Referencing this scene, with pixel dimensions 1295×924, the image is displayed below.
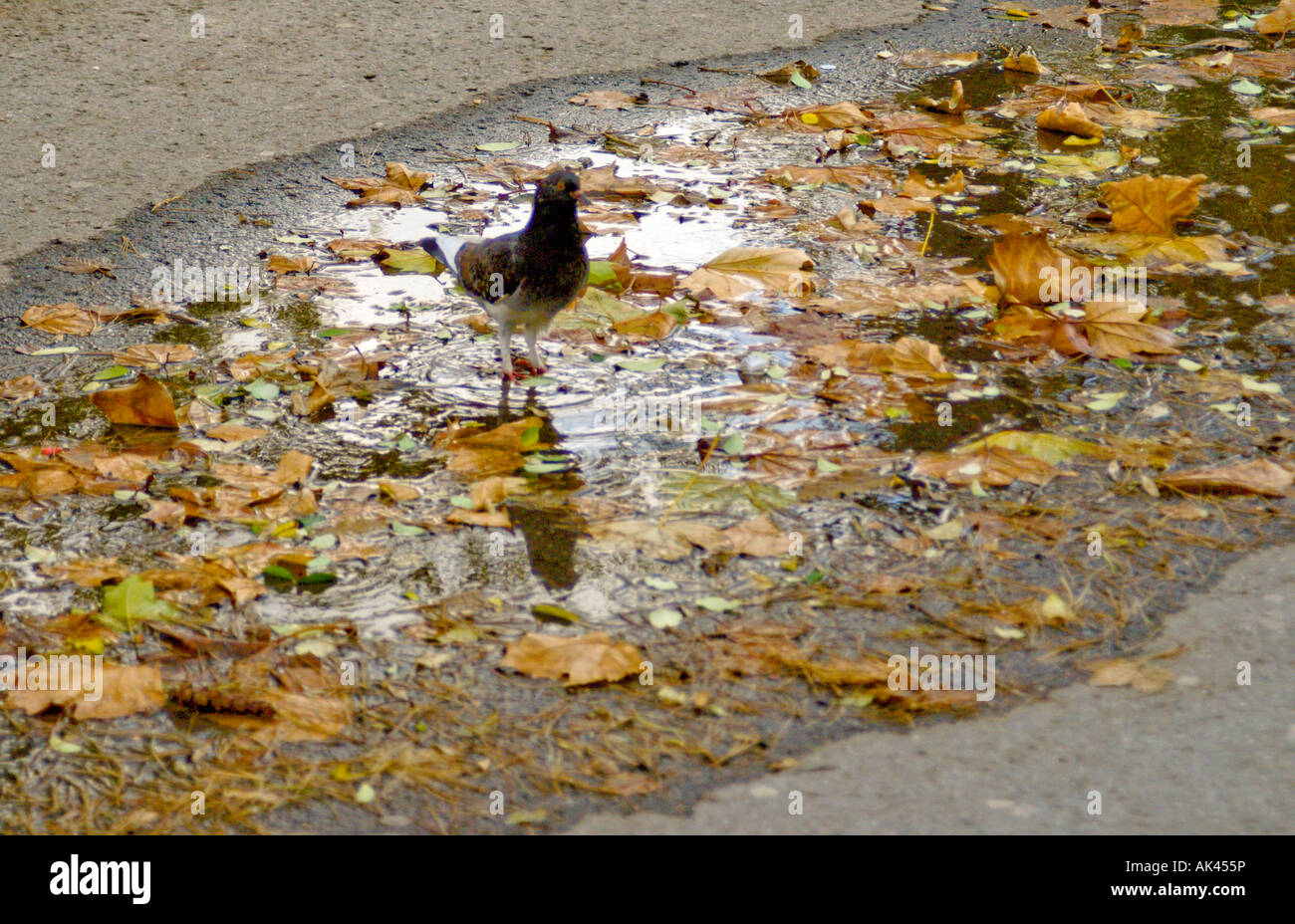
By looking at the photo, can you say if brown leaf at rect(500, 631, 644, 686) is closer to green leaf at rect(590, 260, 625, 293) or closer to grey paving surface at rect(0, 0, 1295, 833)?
grey paving surface at rect(0, 0, 1295, 833)

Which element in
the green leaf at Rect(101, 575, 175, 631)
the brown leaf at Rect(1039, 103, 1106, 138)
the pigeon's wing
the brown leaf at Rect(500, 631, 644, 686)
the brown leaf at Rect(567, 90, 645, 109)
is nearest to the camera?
the brown leaf at Rect(500, 631, 644, 686)

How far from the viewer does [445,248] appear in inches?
172

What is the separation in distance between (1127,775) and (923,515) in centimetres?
100

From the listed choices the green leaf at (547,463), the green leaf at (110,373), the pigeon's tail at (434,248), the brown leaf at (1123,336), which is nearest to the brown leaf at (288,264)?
the pigeon's tail at (434,248)

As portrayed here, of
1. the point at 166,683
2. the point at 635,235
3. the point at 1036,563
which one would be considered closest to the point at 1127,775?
the point at 1036,563

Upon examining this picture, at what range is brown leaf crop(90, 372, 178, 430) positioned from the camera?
11.9ft

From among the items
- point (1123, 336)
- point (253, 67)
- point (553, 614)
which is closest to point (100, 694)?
point (553, 614)

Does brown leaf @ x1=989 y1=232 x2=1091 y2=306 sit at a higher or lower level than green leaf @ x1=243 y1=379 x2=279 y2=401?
higher

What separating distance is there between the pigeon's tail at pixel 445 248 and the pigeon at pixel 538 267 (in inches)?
11.5

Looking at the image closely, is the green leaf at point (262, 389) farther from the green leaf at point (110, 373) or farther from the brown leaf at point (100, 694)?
the brown leaf at point (100, 694)

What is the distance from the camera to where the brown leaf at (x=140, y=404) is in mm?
3631

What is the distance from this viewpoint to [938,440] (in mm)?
3641

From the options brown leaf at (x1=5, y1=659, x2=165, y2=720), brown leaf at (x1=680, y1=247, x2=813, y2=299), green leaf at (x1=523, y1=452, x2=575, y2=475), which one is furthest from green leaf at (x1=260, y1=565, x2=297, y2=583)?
brown leaf at (x1=680, y1=247, x2=813, y2=299)

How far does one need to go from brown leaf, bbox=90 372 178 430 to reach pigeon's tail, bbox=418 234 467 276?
3.68 feet
